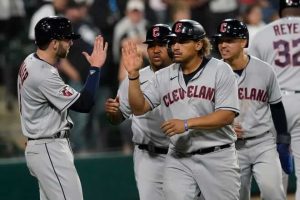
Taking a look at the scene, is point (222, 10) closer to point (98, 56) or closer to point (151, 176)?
point (151, 176)

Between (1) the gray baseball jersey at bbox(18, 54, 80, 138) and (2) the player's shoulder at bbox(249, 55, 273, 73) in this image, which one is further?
(2) the player's shoulder at bbox(249, 55, 273, 73)

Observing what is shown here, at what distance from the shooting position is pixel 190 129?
5.54 metres

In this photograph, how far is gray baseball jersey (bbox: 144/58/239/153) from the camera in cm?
561

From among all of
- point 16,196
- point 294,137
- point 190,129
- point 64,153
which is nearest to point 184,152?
point 190,129

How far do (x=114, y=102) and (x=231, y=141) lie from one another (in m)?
1.10

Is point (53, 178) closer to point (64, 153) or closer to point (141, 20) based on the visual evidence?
point (64, 153)

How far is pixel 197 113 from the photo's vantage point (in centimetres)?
565

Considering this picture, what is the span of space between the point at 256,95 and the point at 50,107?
1711 millimetres

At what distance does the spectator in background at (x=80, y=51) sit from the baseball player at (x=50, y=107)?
3.01 meters

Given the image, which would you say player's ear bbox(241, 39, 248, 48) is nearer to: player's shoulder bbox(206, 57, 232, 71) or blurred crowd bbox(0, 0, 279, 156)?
player's shoulder bbox(206, 57, 232, 71)

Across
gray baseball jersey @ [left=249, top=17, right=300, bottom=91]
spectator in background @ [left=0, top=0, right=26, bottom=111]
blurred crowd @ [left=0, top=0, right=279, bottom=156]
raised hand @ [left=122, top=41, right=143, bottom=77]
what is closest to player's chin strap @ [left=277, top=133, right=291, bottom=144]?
gray baseball jersey @ [left=249, top=17, right=300, bottom=91]

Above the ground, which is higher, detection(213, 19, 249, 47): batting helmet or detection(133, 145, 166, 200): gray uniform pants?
detection(213, 19, 249, 47): batting helmet

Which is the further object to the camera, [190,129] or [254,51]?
[254,51]

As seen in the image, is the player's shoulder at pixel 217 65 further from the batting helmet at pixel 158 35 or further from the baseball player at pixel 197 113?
the batting helmet at pixel 158 35
